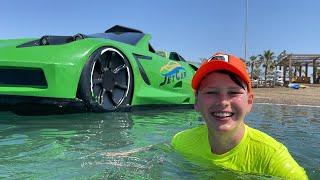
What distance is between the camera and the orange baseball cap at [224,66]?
277 cm

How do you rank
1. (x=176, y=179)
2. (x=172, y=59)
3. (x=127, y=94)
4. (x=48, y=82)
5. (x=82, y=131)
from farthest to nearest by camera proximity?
(x=172, y=59), (x=127, y=94), (x=48, y=82), (x=82, y=131), (x=176, y=179)

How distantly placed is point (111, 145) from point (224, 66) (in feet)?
7.80

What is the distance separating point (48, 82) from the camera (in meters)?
6.26

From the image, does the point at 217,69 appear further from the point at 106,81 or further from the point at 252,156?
the point at 106,81

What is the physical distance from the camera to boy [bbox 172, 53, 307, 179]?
2.77 metres

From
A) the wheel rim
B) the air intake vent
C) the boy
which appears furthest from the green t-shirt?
the wheel rim

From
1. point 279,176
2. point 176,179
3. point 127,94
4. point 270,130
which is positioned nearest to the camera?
point 279,176

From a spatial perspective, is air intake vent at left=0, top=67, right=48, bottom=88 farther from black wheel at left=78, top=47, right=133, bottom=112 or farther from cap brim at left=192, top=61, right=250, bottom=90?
cap brim at left=192, top=61, right=250, bottom=90

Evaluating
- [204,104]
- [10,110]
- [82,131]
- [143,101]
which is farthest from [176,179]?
[143,101]

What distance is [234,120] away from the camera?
2840mm

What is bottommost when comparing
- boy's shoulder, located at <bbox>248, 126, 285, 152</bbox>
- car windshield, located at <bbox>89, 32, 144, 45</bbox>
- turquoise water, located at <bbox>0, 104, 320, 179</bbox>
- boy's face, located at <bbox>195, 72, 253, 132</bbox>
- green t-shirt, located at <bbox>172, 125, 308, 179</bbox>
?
turquoise water, located at <bbox>0, 104, 320, 179</bbox>

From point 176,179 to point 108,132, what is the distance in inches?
107

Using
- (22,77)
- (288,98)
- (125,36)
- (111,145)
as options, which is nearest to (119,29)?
(125,36)

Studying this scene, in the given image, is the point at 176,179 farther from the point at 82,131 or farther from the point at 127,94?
the point at 127,94
